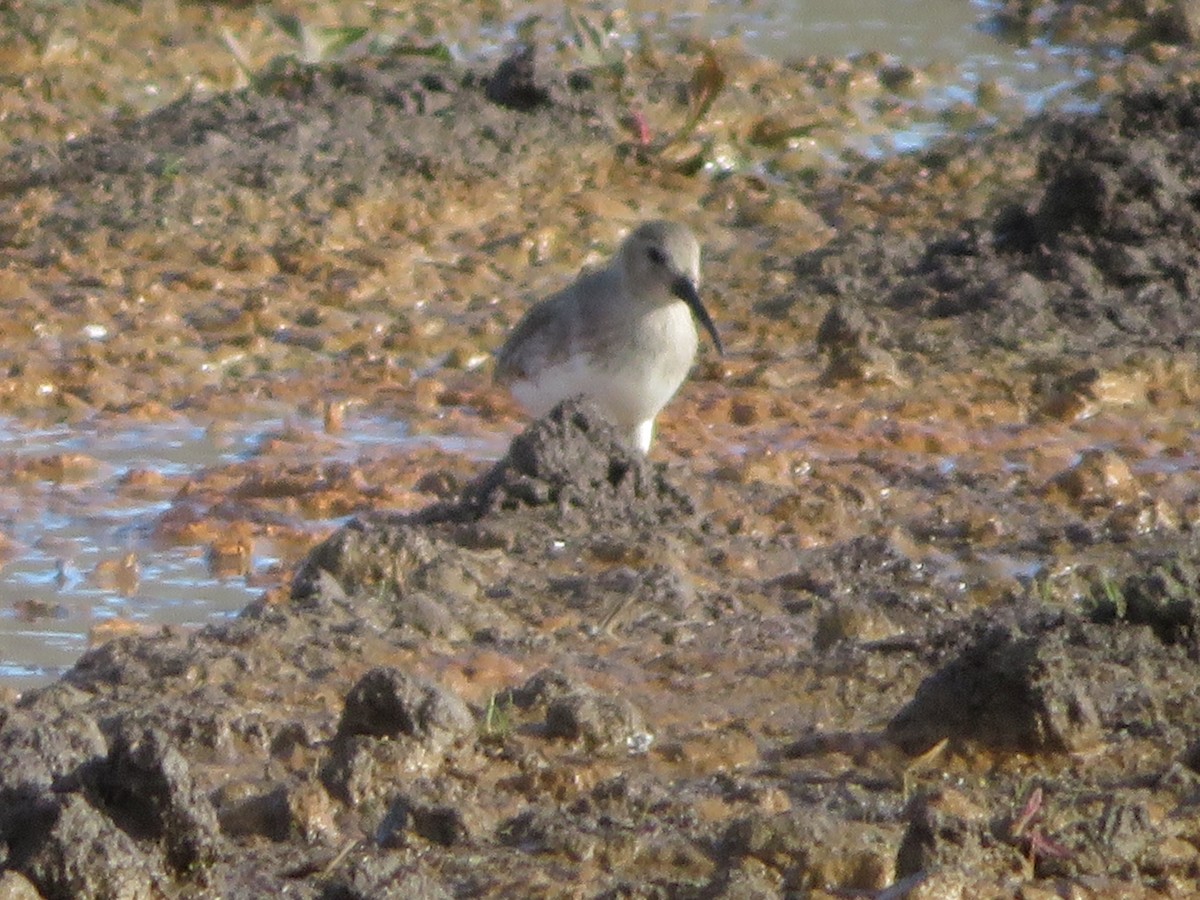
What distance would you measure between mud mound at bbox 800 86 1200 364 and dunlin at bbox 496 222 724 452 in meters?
1.41

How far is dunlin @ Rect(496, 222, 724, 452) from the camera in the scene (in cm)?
732

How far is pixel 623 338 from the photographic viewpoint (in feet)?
24.1

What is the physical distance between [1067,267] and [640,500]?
314 cm

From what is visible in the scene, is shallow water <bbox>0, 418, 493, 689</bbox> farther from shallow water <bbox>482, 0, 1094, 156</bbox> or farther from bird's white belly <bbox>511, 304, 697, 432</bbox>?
shallow water <bbox>482, 0, 1094, 156</bbox>

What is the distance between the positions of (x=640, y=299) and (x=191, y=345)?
1.91 meters

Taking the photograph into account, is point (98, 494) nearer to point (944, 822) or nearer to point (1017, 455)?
point (1017, 455)

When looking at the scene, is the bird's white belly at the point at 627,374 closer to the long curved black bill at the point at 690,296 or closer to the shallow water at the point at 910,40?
the long curved black bill at the point at 690,296

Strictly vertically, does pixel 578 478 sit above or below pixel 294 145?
above

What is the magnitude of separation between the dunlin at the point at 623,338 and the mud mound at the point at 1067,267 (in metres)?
1.41

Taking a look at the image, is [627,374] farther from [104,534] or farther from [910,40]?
[910,40]

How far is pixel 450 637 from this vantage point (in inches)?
221

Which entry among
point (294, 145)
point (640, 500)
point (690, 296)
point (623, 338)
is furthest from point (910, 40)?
point (640, 500)

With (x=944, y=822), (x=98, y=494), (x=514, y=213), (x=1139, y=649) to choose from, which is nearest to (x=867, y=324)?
(x=514, y=213)

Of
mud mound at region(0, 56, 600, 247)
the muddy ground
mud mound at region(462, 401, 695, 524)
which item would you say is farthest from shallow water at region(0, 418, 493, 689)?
mud mound at region(0, 56, 600, 247)
